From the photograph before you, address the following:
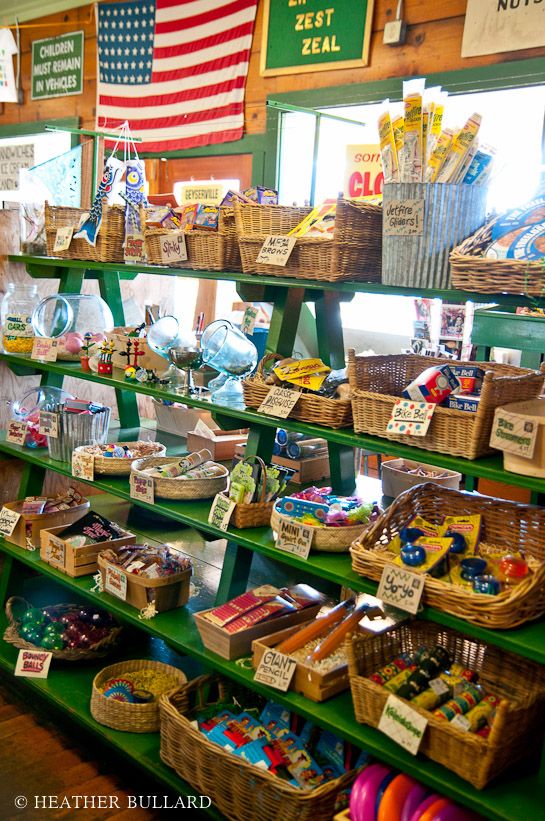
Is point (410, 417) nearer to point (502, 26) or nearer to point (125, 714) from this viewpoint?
point (125, 714)

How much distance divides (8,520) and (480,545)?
2096mm

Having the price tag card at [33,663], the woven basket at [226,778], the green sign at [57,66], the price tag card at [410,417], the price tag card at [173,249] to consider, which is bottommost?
the price tag card at [33,663]

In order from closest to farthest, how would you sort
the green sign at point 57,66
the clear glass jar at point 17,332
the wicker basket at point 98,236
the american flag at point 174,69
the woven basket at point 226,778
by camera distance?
1. the woven basket at point 226,778
2. the wicker basket at point 98,236
3. the clear glass jar at point 17,332
4. the american flag at point 174,69
5. the green sign at point 57,66

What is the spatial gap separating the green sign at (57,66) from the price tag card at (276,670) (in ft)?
15.6

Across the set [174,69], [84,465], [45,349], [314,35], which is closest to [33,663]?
[84,465]

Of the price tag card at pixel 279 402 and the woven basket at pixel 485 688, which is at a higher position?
the price tag card at pixel 279 402

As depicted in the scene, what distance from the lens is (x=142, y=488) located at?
297cm

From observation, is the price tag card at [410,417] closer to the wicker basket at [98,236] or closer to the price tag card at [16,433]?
the wicker basket at [98,236]

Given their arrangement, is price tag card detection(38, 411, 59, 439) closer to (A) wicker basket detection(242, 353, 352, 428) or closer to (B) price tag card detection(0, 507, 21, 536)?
(B) price tag card detection(0, 507, 21, 536)

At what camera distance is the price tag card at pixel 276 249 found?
2.35 m

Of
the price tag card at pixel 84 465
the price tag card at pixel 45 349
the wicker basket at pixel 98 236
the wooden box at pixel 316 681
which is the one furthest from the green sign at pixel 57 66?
the wooden box at pixel 316 681

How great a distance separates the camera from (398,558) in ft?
6.98

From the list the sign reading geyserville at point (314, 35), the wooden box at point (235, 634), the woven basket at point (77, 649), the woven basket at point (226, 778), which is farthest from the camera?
the sign reading geyserville at point (314, 35)

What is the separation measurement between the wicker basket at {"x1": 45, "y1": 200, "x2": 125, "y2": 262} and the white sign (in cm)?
165
